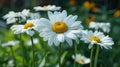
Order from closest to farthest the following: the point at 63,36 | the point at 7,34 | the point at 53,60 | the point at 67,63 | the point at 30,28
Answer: the point at 63,36 < the point at 30,28 < the point at 53,60 < the point at 67,63 < the point at 7,34

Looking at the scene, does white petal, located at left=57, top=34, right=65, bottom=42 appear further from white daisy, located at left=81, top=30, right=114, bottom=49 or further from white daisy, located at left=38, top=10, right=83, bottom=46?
white daisy, located at left=81, top=30, right=114, bottom=49

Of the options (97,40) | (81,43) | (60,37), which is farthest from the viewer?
(81,43)

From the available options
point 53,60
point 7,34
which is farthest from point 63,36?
point 7,34

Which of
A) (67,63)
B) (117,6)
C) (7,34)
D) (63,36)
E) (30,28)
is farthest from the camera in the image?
(117,6)

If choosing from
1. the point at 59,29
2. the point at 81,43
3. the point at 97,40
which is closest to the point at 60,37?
the point at 59,29

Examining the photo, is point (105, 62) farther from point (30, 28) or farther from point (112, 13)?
point (112, 13)

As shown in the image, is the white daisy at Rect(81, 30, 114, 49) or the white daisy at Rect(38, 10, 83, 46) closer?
the white daisy at Rect(38, 10, 83, 46)

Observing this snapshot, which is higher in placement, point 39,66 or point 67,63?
point 39,66

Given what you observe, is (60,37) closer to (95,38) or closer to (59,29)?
(59,29)

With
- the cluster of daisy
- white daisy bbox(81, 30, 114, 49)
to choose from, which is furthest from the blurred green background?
the cluster of daisy
